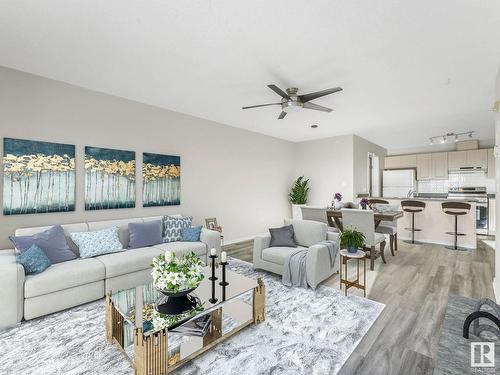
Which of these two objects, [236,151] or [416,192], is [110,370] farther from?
[416,192]

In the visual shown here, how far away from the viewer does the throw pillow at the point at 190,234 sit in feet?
12.8

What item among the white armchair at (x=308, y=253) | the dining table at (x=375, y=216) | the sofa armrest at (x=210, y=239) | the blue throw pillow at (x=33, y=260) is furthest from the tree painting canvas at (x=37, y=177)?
the dining table at (x=375, y=216)

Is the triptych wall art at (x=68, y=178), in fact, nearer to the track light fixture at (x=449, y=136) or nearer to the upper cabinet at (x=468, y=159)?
the track light fixture at (x=449, y=136)

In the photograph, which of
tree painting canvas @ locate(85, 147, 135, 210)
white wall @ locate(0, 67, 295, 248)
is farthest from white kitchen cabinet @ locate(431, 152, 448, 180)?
tree painting canvas @ locate(85, 147, 135, 210)

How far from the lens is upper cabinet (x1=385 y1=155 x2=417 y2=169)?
793 centimetres

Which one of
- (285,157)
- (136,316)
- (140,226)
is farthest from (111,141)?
(285,157)

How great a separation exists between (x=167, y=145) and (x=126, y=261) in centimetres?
222

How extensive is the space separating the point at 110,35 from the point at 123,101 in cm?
172

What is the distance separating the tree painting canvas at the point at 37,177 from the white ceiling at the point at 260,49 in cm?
97

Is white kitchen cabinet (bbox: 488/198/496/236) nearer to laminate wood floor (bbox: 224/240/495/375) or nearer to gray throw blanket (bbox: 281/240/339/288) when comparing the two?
laminate wood floor (bbox: 224/240/495/375)

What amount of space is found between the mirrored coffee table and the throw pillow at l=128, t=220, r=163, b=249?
1287 millimetres

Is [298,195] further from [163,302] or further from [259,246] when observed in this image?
[163,302]

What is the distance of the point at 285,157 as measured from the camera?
7.15 m

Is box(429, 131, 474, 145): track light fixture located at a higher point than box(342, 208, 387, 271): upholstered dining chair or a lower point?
higher
